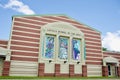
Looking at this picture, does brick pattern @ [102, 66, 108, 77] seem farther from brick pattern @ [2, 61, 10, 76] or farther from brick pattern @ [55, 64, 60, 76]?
brick pattern @ [2, 61, 10, 76]

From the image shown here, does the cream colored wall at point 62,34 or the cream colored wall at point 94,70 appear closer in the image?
the cream colored wall at point 62,34

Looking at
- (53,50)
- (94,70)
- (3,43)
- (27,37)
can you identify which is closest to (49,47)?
(53,50)

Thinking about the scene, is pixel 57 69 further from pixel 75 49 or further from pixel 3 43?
pixel 3 43

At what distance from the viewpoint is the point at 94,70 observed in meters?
22.8

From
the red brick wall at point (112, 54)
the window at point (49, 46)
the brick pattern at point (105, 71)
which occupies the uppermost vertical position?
the window at point (49, 46)

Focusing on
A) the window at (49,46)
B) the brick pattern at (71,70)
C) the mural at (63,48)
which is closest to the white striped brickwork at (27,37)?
the window at (49,46)

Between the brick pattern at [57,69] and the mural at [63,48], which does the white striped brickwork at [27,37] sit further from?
the mural at [63,48]

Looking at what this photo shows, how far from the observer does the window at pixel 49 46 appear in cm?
1977

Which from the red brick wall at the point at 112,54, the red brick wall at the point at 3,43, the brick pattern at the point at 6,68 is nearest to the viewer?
the brick pattern at the point at 6,68

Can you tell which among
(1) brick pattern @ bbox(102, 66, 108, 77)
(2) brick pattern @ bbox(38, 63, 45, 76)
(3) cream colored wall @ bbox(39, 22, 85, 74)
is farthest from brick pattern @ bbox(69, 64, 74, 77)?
(1) brick pattern @ bbox(102, 66, 108, 77)

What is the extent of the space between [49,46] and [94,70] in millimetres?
8047

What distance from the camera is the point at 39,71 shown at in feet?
60.9

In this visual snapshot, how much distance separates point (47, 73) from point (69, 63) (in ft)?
11.5

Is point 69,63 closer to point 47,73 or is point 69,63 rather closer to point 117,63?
point 47,73
